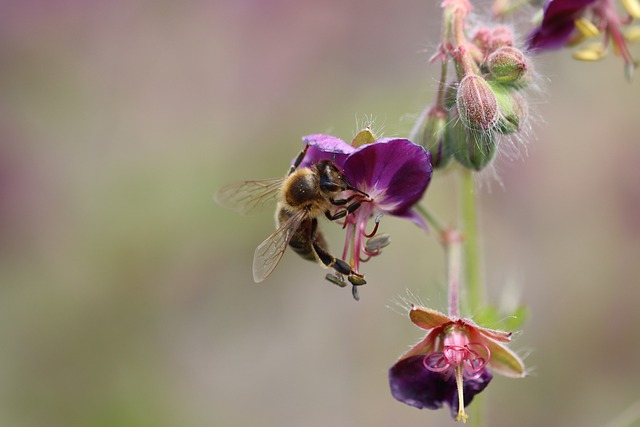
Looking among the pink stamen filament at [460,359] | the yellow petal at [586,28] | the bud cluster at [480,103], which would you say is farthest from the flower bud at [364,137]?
the yellow petal at [586,28]

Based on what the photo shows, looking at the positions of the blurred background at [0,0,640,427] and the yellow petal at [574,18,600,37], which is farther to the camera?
the blurred background at [0,0,640,427]

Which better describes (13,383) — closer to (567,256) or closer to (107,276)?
(107,276)

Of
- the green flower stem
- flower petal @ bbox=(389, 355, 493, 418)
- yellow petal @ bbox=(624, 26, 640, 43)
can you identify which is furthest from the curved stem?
yellow petal @ bbox=(624, 26, 640, 43)

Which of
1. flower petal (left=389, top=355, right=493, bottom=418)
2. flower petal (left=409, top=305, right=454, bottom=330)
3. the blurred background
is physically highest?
flower petal (left=409, top=305, right=454, bottom=330)

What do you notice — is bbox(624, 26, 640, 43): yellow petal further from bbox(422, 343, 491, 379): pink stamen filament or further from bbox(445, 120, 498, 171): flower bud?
bbox(422, 343, 491, 379): pink stamen filament

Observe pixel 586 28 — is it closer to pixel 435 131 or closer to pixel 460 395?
pixel 435 131

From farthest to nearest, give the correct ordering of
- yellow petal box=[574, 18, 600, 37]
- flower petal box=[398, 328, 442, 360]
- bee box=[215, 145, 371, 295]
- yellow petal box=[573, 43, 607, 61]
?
yellow petal box=[573, 43, 607, 61] → yellow petal box=[574, 18, 600, 37] → bee box=[215, 145, 371, 295] → flower petal box=[398, 328, 442, 360]

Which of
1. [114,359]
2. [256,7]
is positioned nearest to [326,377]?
[114,359]

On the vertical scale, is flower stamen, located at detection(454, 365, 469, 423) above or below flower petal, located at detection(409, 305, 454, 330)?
below
